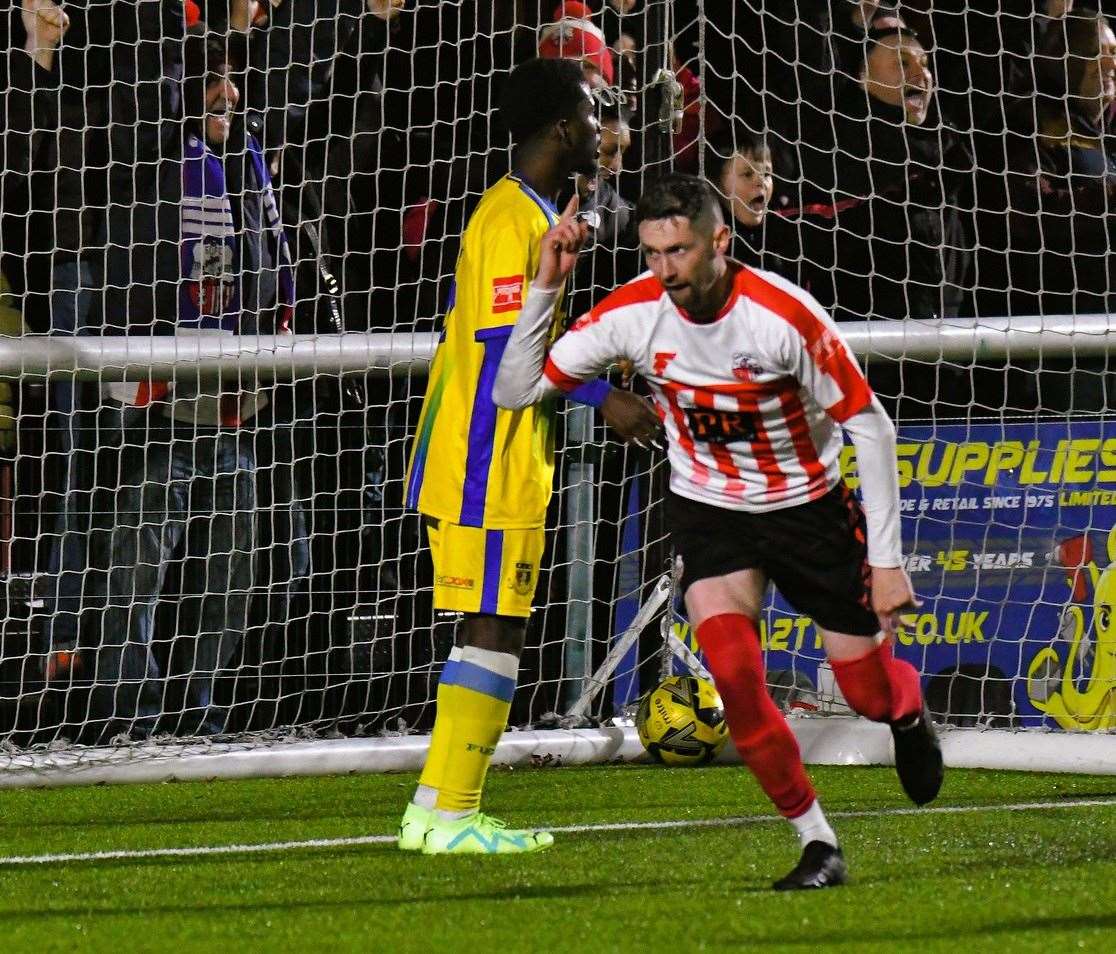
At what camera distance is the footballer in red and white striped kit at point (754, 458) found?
12.0ft

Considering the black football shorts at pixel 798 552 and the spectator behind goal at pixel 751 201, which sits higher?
the spectator behind goal at pixel 751 201

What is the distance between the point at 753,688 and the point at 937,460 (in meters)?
3.04

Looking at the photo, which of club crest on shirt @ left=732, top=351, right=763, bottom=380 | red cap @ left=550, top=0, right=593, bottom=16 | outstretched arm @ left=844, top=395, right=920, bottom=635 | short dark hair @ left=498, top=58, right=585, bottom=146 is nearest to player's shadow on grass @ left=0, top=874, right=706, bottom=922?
outstretched arm @ left=844, top=395, right=920, bottom=635

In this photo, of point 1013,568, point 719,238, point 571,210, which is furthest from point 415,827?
point 1013,568

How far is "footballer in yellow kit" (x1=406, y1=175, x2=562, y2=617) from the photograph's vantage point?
437 cm

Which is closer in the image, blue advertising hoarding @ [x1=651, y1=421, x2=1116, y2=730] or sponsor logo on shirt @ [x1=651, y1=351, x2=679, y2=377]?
sponsor logo on shirt @ [x1=651, y1=351, x2=679, y2=377]

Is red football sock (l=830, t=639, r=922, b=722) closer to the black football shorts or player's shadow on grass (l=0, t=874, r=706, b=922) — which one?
the black football shorts

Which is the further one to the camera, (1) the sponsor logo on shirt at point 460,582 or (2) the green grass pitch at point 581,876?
(1) the sponsor logo on shirt at point 460,582

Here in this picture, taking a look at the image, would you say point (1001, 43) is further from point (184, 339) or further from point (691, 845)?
point (691, 845)

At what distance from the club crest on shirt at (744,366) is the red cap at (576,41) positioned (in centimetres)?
291

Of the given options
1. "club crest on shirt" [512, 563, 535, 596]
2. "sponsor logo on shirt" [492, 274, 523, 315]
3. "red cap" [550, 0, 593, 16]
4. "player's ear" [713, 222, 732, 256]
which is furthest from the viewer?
"red cap" [550, 0, 593, 16]

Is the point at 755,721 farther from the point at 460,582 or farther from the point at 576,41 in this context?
the point at 576,41

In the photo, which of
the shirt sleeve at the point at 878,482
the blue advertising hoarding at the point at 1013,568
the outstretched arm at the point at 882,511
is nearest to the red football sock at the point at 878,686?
the outstretched arm at the point at 882,511

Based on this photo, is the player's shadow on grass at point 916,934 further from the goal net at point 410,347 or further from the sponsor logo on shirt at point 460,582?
the goal net at point 410,347
